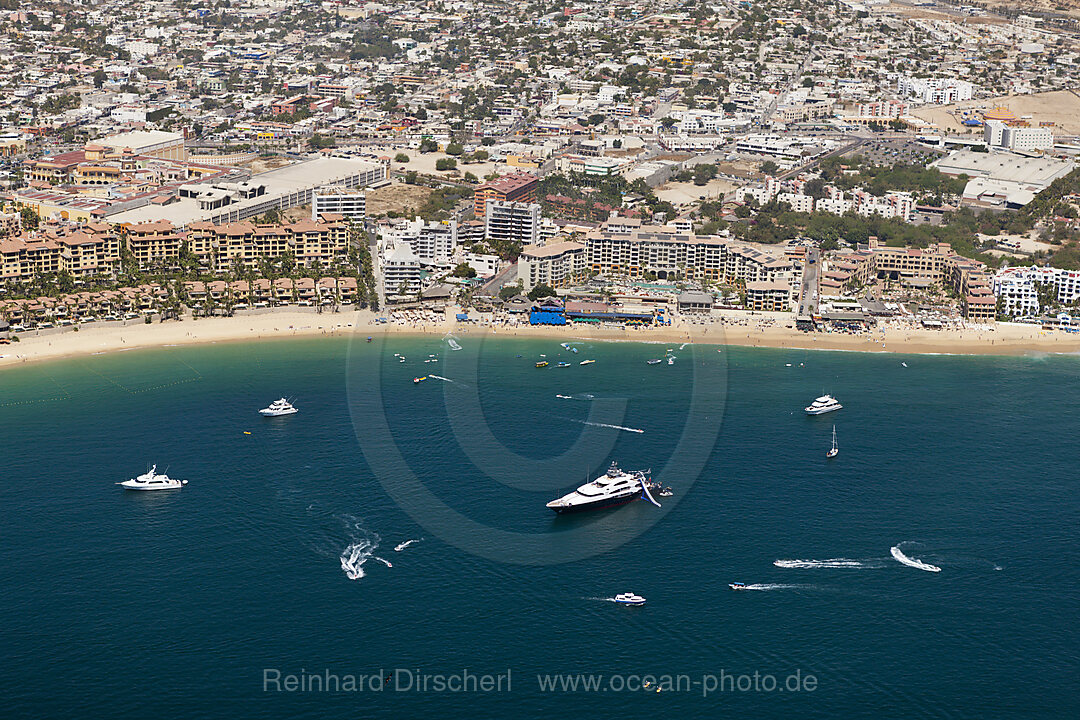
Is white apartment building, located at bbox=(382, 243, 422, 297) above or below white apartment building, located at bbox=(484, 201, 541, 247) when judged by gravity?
below

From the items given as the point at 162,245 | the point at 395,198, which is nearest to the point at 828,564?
the point at 162,245

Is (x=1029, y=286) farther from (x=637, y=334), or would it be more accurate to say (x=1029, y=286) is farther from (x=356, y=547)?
(x=356, y=547)

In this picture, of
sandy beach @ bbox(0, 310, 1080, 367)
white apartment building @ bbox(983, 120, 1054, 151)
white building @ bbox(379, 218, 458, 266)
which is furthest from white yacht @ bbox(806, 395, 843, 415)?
white apartment building @ bbox(983, 120, 1054, 151)

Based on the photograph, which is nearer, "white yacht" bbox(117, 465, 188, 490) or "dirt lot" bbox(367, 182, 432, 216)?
"white yacht" bbox(117, 465, 188, 490)

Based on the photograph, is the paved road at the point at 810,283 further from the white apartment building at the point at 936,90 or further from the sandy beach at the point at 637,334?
the white apartment building at the point at 936,90

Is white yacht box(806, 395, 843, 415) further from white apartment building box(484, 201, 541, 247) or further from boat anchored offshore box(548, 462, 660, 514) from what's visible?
white apartment building box(484, 201, 541, 247)

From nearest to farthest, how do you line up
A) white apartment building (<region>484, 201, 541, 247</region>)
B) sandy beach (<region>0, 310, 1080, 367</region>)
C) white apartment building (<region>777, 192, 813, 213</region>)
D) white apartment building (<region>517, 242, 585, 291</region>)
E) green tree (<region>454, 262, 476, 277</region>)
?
sandy beach (<region>0, 310, 1080, 367</region>) → white apartment building (<region>517, 242, 585, 291</region>) → green tree (<region>454, 262, 476, 277</region>) → white apartment building (<region>484, 201, 541, 247</region>) → white apartment building (<region>777, 192, 813, 213</region>)

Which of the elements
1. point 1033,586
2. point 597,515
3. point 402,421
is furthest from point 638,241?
point 1033,586

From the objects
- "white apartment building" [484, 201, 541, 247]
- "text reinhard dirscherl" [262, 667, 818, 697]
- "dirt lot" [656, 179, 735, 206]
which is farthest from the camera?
"dirt lot" [656, 179, 735, 206]
